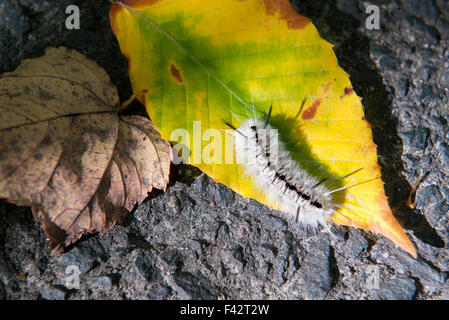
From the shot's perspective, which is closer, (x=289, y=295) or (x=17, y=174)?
(x=17, y=174)

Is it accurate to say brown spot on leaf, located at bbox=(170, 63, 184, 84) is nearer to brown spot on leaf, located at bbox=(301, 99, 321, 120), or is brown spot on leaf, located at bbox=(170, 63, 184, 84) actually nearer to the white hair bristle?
the white hair bristle

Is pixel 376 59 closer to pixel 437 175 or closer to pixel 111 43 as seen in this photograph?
pixel 437 175

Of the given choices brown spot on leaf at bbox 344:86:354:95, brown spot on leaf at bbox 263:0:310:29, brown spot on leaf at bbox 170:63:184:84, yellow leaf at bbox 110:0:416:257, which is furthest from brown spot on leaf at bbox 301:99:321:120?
brown spot on leaf at bbox 170:63:184:84

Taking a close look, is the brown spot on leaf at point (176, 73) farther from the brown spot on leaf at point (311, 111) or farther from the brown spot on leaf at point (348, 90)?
the brown spot on leaf at point (348, 90)

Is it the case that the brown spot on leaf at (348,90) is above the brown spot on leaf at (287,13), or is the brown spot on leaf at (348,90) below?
below

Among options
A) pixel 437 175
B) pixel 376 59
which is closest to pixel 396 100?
pixel 376 59

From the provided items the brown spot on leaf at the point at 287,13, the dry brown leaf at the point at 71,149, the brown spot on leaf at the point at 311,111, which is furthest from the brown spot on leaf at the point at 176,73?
the brown spot on leaf at the point at 311,111

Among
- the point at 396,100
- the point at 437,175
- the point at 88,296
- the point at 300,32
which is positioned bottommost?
the point at 88,296

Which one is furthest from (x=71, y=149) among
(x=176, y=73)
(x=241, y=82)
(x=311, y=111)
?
(x=311, y=111)
